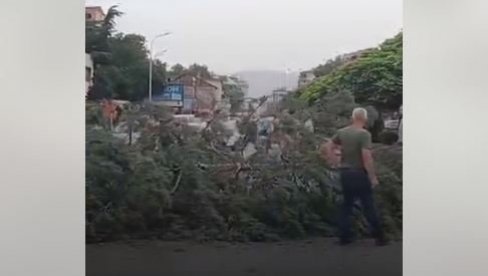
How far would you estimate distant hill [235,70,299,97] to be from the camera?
5.70 metres

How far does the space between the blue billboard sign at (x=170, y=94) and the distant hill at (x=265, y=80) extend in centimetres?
47

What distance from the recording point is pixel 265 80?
5711 mm

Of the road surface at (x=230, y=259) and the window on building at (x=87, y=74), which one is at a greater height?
the window on building at (x=87, y=74)

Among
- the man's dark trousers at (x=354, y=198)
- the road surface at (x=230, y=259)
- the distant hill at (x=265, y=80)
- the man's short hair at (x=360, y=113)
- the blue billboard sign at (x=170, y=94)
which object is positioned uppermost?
the distant hill at (x=265, y=80)

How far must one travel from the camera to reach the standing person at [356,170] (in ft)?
18.8

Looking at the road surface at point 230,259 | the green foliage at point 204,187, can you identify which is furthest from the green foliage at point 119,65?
the road surface at point 230,259

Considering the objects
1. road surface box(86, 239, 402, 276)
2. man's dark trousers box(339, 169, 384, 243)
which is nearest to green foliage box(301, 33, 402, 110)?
man's dark trousers box(339, 169, 384, 243)

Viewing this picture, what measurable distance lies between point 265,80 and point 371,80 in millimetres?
836

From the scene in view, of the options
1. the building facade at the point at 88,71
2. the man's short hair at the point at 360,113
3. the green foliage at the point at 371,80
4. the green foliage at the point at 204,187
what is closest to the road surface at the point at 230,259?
the green foliage at the point at 204,187

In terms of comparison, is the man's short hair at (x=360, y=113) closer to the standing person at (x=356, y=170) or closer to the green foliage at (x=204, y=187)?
the standing person at (x=356, y=170)

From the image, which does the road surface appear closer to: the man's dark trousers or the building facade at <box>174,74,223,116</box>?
the man's dark trousers

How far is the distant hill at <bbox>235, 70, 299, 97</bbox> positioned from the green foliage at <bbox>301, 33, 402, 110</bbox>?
0.13 metres
